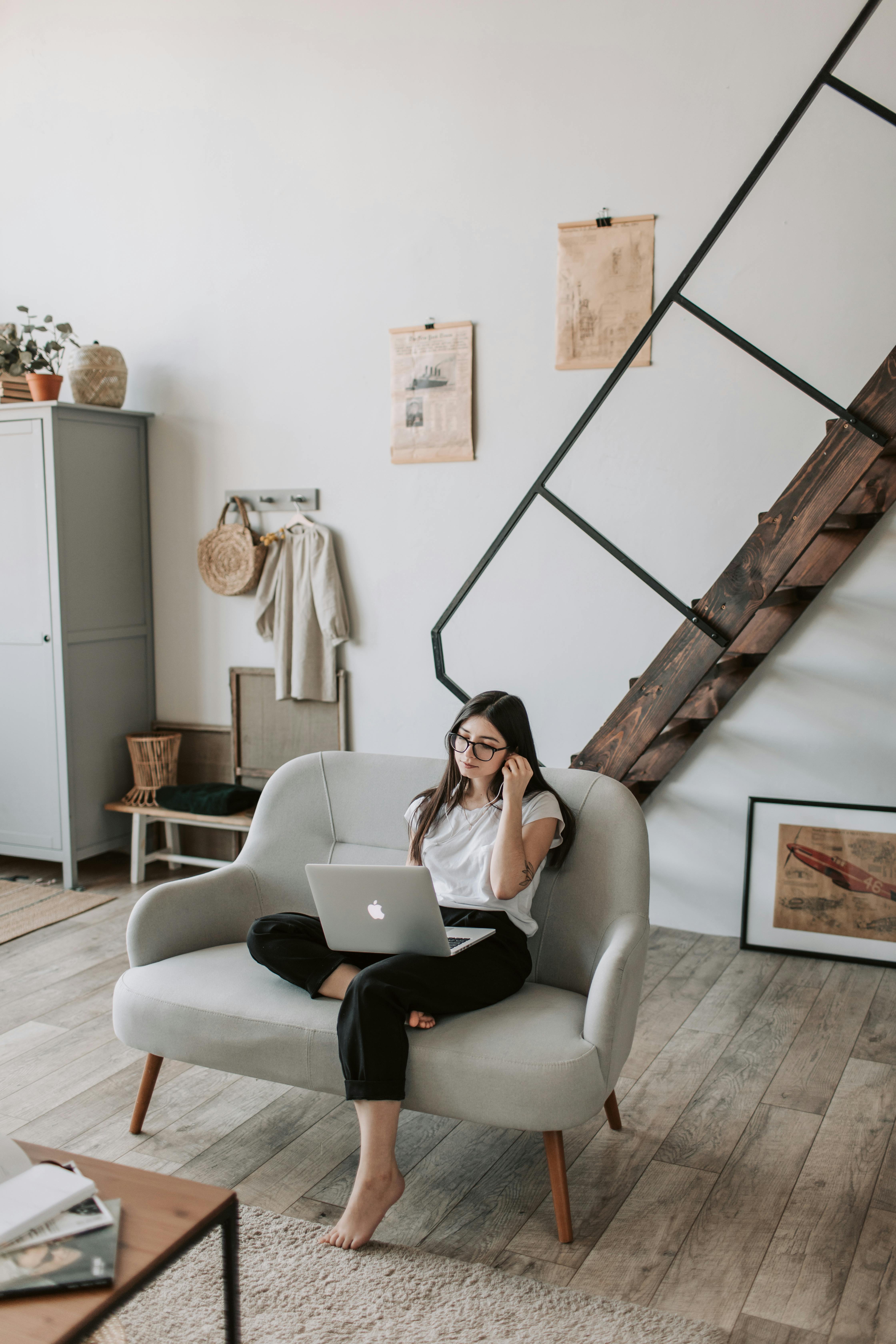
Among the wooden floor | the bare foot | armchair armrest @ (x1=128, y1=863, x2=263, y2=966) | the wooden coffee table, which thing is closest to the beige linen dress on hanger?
the wooden floor

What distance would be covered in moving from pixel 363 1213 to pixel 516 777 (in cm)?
89

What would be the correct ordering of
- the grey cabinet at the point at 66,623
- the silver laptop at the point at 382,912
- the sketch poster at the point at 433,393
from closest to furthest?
the silver laptop at the point at 382,912
the sketch poster at the point at 433,393
the grey cabinet at the point at 66,623

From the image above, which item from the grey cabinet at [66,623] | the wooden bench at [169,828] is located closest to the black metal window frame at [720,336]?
the wooden bench at [169,828]

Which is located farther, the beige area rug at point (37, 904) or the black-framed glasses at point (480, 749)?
the beige area rug at point (37, 904)

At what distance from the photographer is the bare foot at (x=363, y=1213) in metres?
1.97

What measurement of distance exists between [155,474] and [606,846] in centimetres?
304

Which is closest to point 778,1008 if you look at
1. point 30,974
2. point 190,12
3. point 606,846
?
point 606,846

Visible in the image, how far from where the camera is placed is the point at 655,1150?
7.72 feet

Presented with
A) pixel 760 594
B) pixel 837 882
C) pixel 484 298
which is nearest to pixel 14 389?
pixel 484 298

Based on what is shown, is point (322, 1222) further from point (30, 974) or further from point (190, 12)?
point (190, 12)

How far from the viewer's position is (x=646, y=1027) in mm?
3010

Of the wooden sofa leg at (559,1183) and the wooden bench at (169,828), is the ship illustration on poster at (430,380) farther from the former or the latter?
the wooden sofa leg at (559,1183)

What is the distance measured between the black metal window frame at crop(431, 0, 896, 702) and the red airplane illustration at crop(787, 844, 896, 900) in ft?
2.97

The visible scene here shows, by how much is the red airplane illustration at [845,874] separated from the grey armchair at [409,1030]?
144 centimetres
